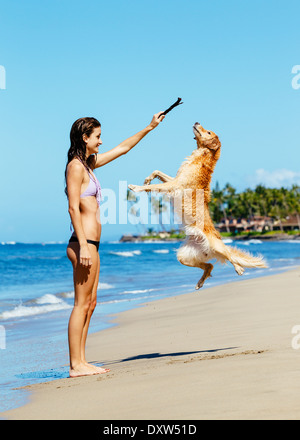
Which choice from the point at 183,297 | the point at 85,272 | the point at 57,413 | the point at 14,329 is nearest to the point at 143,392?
the point at 57,413

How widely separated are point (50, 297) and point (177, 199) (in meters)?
9.85

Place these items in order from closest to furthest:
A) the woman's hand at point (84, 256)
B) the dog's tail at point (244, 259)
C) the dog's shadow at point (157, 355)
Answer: the woman's hand at point (84, 256) < the dog's shadow at point (157, 355) < the dog's tail at point (244, 259)

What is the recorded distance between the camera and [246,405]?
120 inches

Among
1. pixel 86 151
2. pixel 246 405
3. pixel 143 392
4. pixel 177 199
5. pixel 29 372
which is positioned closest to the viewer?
pixel 246 405

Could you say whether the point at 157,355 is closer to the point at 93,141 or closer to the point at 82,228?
the point at 82,228

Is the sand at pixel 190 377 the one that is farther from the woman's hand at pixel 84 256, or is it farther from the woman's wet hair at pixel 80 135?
the woman's wet hair at pixel 80 135

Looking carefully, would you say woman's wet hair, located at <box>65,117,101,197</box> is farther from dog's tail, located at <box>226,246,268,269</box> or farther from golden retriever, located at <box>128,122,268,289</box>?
dog's tail, located at <box>226,246,268,269</box>

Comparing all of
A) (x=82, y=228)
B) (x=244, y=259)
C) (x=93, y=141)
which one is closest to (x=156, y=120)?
(x=93, y=141)

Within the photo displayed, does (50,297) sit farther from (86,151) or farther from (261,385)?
(261,385)

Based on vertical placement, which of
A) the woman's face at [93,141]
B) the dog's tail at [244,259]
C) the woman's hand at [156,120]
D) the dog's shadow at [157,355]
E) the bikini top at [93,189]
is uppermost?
the woman's hand at [156,120]

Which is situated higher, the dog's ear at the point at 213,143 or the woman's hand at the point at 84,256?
the dog's ear at the point at 213,143

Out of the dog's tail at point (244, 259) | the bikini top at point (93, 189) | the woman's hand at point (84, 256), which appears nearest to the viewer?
the woman's hand at point (84, 256)

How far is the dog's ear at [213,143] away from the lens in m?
6.36

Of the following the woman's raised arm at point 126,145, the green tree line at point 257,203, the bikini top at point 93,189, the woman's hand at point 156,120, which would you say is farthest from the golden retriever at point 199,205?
the green tree line at point 257,203
